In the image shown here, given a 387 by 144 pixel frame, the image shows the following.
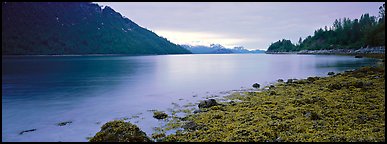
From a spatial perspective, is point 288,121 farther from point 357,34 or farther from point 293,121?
point 357,34

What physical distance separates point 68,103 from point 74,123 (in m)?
7.71

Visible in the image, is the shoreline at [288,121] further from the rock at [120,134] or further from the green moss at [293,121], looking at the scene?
the rock at [120,134]

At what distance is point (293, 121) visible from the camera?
13.2 meters

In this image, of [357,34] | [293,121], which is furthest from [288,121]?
[357,34]

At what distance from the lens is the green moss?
10921 millimetres

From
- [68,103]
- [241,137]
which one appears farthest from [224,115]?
[68,103]

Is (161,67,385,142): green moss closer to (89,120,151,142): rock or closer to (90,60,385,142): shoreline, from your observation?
(90,60,385,142): shoreline

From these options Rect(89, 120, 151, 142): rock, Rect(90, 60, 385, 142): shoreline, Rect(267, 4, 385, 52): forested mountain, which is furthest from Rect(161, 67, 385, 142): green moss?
Rect(267, 4, 385, 52): forested mountain

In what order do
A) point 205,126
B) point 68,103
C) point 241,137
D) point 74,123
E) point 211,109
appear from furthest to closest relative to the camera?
point 68,103 < point 211,109 < point 74,123 < point 205,126 < point 241,137

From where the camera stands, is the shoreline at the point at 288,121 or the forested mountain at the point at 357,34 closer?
the shoreline at the point at 288,121

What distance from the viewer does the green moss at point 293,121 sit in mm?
10921

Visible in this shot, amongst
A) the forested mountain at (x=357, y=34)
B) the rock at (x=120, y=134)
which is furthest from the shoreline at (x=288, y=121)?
the forested mountain at (x=357, y=34)

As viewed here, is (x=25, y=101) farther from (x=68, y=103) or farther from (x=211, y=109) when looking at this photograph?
(x=211, y=109)

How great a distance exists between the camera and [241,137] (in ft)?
37.4
